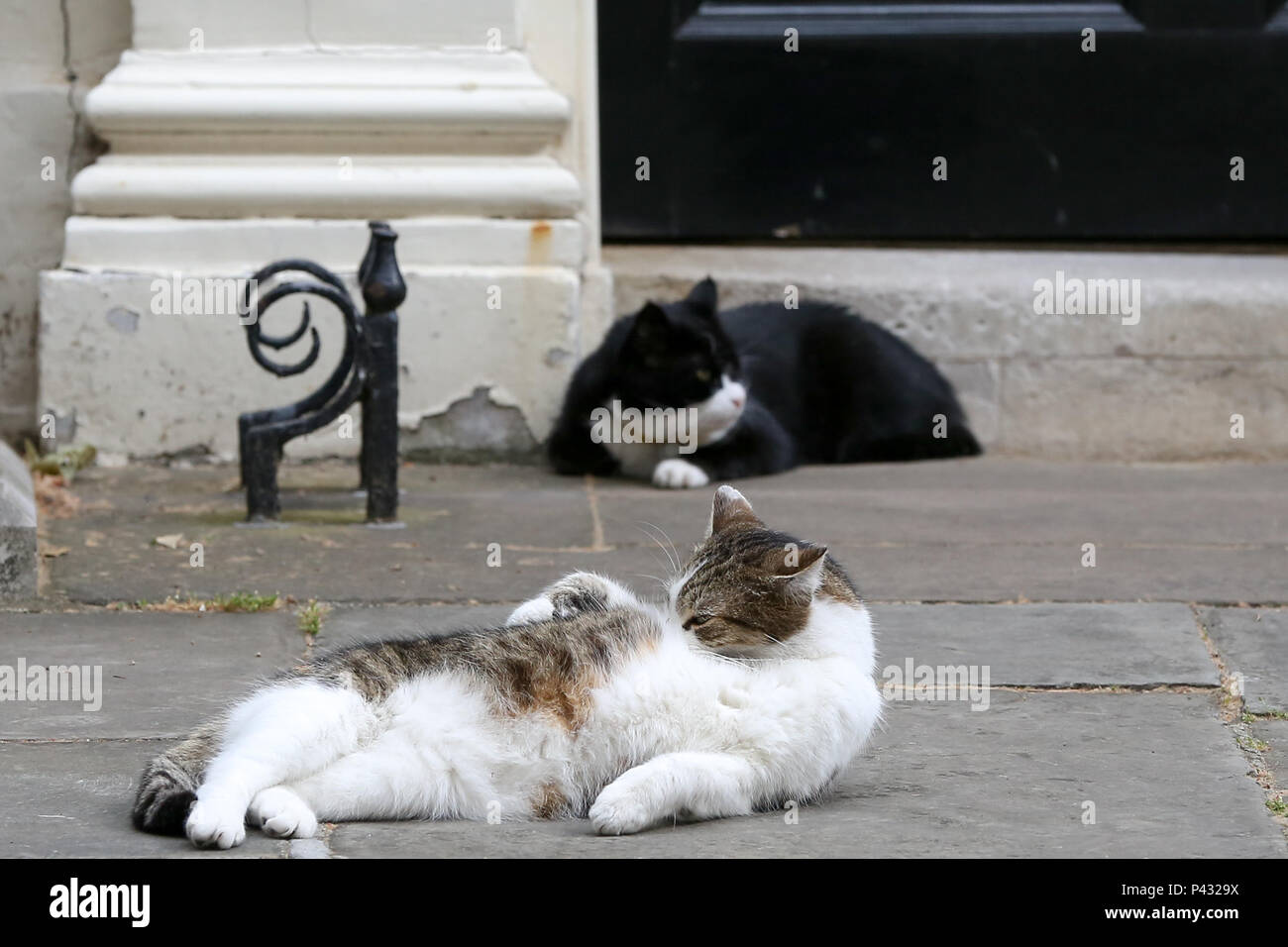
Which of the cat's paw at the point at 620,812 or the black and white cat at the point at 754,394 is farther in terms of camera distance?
the black and white cat at the point at 754,394

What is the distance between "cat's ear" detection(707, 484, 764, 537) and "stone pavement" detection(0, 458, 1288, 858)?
0.46 m

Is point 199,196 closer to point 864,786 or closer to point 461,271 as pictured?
point 461,271

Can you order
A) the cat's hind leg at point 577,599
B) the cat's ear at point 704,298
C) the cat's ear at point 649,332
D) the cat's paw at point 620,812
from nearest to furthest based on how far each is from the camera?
1. the cat's paw at point 620,812
2. the cat's hind leg at point 577,599
3. the cat's ear at point 649,332
4. the cat's ear at point 704,298

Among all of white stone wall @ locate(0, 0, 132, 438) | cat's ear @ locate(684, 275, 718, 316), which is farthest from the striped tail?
white stone wall @ locate(0, 0, 132, 438)

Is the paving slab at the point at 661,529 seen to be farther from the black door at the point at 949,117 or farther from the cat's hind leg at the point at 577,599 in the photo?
the black door at the point at 949,117

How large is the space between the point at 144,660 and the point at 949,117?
12.4 ft

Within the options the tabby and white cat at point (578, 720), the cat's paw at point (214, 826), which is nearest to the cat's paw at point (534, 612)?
the tabby and white cat at point (578, 720)

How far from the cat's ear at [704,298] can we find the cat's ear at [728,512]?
2275mm

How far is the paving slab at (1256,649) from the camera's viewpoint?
294 centimetres

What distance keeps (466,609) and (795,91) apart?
3.00 metres

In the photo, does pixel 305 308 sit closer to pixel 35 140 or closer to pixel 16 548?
pixel 16 548

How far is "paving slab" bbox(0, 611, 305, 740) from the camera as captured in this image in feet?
8.98

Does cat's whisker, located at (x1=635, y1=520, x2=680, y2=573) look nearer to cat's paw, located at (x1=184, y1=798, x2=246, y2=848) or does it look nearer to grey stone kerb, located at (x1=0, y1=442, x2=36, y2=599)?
grey stone kerb, located at (x1=0, y1=442, x2=36, y2=599)

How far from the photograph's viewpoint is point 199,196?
5.00 metres
